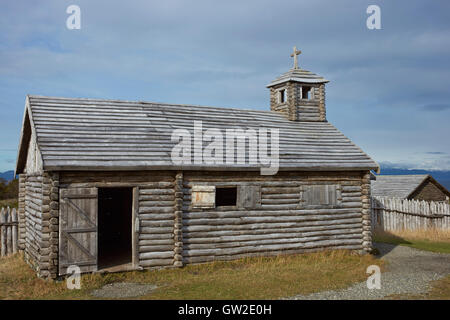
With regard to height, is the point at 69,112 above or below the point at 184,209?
above

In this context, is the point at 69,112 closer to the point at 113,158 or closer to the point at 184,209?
the point at 113,158

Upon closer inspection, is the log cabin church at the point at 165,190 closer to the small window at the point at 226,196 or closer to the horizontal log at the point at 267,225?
the horizontal log at the point at 267,225

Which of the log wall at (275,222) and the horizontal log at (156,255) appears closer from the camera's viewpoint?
the horizontal log at (156,255)

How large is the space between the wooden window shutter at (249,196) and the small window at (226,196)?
15.4 ft

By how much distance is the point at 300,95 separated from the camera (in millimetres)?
18828

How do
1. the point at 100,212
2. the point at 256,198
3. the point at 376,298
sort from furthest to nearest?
the point at 100,212
the point at 256,198
the point at 376,298

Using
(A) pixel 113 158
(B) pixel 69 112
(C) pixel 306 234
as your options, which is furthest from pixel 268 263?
(B) pixel 69 112

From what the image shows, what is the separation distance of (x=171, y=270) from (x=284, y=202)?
175 inches

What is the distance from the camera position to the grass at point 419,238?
718 inches

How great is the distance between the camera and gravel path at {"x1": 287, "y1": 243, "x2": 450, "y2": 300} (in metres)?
10.0

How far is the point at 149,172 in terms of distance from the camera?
493 inches

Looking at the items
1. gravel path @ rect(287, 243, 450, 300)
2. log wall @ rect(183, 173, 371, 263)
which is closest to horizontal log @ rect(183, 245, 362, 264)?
log wall @ rect(183, 173, 371, 263)

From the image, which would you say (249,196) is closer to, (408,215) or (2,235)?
(2,235)

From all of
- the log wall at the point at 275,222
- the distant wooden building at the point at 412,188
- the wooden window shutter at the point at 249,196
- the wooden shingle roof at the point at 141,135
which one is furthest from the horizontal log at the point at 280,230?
the distant wooden building at the point at 412,188
